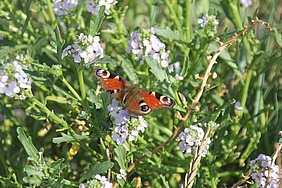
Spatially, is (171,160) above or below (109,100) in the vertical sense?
below

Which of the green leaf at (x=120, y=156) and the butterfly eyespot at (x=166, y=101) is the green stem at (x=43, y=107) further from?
the butterfly eyespot at (x=166, y=101)

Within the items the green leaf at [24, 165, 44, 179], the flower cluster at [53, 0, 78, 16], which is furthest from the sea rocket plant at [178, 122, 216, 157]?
the flower cluster at [53, 0, 78, 16]

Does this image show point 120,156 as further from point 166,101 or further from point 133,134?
point 166,101

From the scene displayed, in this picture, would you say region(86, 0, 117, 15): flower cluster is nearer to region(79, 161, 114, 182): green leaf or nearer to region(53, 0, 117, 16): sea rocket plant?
region(53, 0, 117, 16): sea rocket plant

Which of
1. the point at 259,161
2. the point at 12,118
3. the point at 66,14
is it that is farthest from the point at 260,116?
the point at 12,118

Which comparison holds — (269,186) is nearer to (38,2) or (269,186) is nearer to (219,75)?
(219,75)

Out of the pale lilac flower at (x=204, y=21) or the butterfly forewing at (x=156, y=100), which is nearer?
the butterfly forewing at (x=156, y=100)

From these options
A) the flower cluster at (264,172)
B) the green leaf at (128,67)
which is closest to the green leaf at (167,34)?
the green leaf at (128,67)
